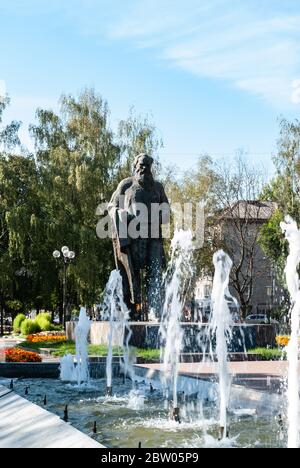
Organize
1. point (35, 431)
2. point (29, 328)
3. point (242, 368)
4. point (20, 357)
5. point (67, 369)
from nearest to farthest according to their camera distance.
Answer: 1. point (35, 431)
2. point (67, 369)
3. point (242, 368)
4. point (20, 357)
5. point (29, 328)

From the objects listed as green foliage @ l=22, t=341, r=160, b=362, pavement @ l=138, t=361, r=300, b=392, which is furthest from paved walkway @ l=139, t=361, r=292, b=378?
green foliage @ l=22, t=341, r=160, b=362

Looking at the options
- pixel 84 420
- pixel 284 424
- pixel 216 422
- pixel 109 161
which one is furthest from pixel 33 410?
pixel 109 161

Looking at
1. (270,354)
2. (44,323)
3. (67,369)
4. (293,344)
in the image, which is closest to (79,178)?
(44,323)

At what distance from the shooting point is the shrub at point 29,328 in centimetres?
2823

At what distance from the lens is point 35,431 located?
5.49m

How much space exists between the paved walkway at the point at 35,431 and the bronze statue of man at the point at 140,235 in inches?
318

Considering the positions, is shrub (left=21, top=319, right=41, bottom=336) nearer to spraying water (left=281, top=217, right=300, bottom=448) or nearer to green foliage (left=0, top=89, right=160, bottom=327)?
green foliage (left=0, top=89, right=160, bottom=327)

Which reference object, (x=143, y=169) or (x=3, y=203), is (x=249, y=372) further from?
(x=3, y=203)

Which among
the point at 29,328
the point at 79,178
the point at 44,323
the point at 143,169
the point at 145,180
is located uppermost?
the point at 79,178

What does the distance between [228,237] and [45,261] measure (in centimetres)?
890

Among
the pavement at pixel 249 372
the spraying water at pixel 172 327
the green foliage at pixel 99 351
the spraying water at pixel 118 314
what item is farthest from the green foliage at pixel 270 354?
the spraying water at pixel 118 314

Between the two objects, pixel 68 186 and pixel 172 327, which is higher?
pixel 68 186

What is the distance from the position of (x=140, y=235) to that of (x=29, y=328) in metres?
14.9

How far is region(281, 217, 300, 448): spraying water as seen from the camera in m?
5.64
